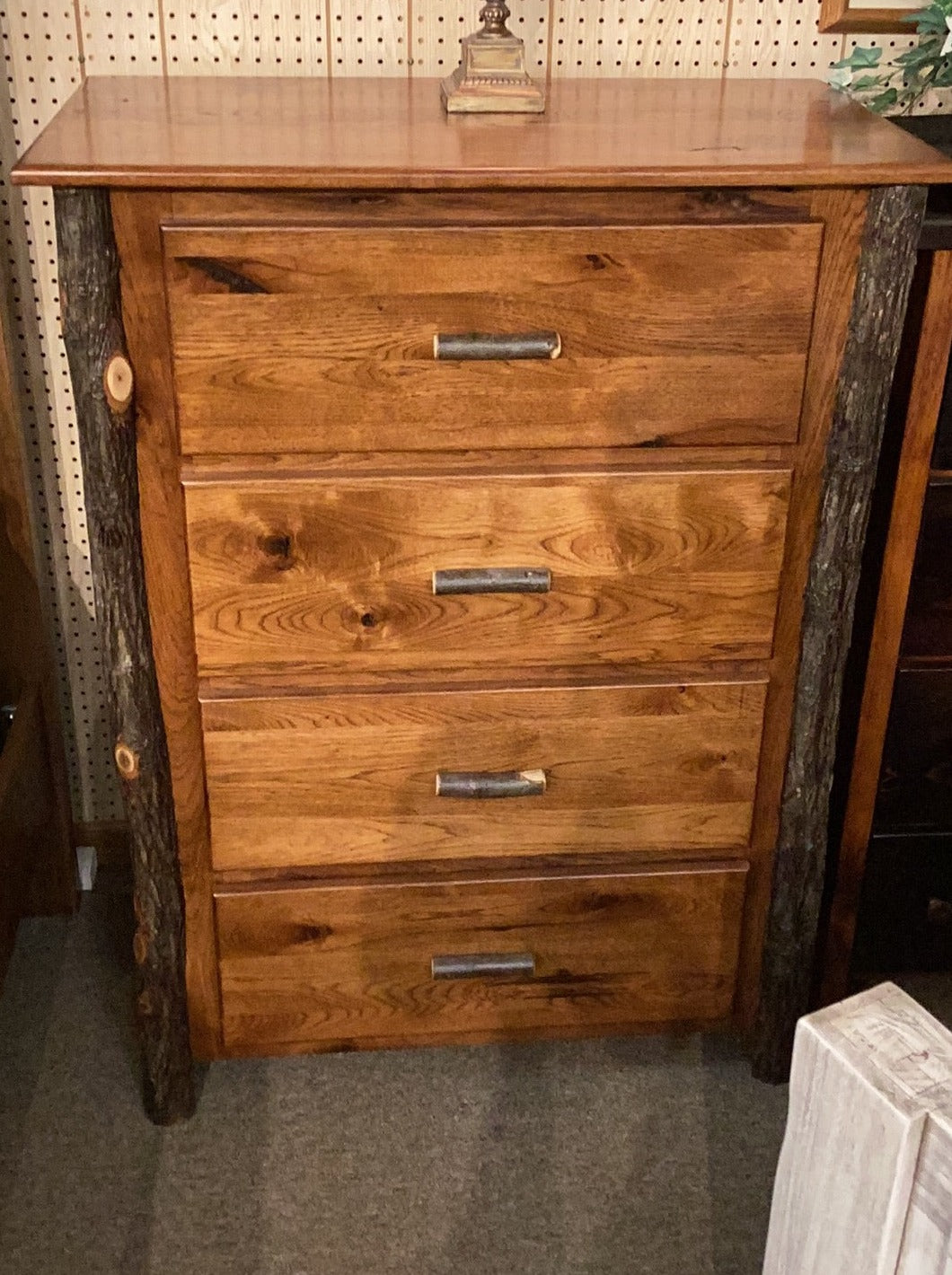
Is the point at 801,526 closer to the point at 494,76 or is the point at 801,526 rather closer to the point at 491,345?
the point at 491,345

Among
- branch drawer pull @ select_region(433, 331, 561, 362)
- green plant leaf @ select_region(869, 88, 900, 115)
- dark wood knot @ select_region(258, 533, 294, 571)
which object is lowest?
dark wood knot @ select_region(258, 533, 294, 571)

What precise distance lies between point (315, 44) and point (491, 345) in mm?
662

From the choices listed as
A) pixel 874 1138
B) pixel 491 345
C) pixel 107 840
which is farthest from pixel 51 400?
pixel 874 1138

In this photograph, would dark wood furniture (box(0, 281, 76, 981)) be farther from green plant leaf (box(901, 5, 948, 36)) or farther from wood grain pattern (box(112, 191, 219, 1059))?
green plant leaf (box(901, 5, 948, 36))

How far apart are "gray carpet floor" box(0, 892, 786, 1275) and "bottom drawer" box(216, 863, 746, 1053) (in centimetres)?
9

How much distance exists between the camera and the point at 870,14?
5.84 feet

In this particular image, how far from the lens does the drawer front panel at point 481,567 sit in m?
1.46

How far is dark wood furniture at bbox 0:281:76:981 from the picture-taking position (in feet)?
6.03

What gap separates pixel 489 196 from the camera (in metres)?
1.35

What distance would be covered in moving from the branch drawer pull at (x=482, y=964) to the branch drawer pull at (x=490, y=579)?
0.51m

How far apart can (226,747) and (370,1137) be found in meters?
0.57

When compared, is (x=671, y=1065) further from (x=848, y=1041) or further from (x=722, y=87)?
(x=722, y=87)

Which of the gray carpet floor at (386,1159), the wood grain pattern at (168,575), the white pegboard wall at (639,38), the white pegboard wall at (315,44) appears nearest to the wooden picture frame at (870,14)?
the white pegboard wall at (315,44)

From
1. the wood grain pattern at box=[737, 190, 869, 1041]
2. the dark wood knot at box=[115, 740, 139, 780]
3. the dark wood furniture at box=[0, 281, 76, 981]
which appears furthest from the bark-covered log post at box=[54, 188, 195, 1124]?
the wood grain pattern at box=[737, 190, 869, 1041]
